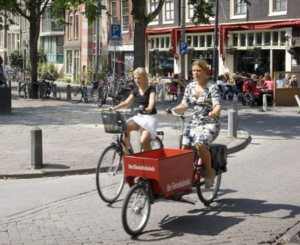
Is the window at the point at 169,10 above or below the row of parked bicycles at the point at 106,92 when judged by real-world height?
above

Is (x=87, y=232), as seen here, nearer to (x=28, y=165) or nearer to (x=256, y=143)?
(x=28, y=165)

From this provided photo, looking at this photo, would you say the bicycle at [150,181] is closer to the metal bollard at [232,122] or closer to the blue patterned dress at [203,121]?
the blue patterned dress at [203,121]

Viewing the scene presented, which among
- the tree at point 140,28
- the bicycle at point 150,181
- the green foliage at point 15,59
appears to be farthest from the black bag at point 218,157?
the green foliage at point 15,59

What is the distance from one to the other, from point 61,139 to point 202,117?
22.4ft

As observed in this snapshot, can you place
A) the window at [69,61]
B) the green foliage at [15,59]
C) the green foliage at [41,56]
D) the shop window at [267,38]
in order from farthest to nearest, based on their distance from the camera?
the green foliage at [15,59]
the green foliage at [41,56]
the window at [69,61]
the shop window at [267,38]

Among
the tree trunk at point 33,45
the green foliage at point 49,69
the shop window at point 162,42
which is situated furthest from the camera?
the green foliage at point 49,69

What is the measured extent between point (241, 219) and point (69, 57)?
47620 mm

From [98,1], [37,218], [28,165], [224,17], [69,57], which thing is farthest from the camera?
[69,57]

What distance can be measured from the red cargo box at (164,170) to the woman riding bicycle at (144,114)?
3.48 feet

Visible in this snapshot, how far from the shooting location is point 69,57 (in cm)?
5356

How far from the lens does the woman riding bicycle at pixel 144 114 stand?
8070 mm

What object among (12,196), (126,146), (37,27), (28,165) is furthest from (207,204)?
(37,27)

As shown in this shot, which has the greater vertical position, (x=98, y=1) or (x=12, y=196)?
(x=98, y=1)

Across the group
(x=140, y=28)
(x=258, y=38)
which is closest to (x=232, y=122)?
(x=140, y=28)
